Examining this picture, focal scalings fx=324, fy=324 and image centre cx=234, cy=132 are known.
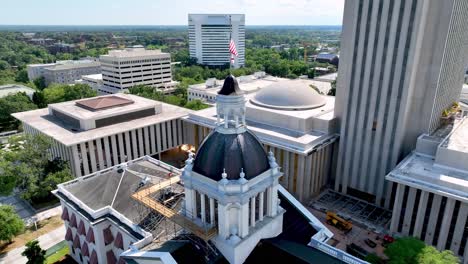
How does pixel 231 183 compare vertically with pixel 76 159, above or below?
above

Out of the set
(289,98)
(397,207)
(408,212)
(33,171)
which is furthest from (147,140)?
(408,212)

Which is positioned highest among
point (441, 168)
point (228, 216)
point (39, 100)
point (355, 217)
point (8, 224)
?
point (228, 216)

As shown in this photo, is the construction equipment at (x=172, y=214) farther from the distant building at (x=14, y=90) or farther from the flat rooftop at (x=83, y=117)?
the distant building at (x=14, y=90)

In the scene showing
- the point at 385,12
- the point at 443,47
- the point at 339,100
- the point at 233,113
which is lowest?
the point at 339,100

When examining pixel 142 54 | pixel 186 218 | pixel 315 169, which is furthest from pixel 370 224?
pixel 142 54

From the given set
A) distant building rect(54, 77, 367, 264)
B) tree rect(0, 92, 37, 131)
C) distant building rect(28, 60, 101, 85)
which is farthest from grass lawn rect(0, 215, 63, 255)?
distant building rect(28, 60, 101, 85)

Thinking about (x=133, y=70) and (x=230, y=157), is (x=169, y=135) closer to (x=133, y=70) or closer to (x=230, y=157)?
(x=230, y=157)

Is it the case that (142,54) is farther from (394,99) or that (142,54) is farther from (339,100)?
(394,99)
